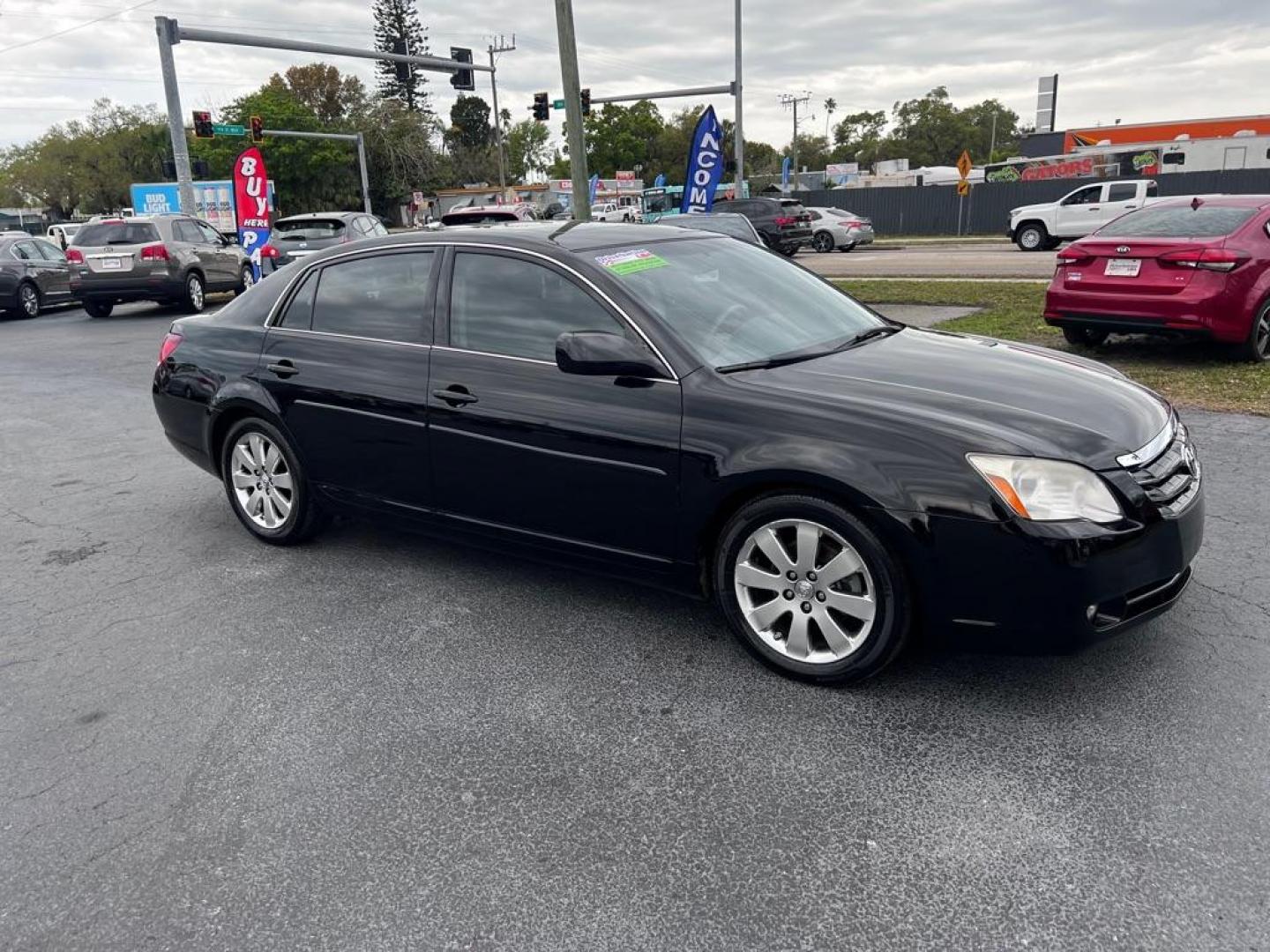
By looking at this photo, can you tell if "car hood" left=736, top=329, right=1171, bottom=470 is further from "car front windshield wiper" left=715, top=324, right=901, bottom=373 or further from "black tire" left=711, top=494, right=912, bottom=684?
"black tire" left=711, top=494, right=912, bottom=684

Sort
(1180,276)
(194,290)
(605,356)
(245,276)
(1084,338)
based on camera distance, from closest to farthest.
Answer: (605,356) → (1180,276) → (1084,338) → (194,290) → (245,276)

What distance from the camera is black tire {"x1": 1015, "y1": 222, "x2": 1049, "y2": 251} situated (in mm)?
27141

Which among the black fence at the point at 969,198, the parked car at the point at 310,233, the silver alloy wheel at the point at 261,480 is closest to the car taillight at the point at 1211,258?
the silver alloy wheel at the point at 261,480

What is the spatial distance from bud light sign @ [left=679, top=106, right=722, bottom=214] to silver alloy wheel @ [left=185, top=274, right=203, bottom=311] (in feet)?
28.3

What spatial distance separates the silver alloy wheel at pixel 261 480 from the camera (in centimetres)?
508

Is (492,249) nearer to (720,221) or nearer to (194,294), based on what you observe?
(720,221)

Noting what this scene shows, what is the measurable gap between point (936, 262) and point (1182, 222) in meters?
14.3

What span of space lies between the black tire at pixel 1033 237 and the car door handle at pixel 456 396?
87.0ft

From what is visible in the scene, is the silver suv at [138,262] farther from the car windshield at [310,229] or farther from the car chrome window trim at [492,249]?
the car chrome window trim at [492,249]

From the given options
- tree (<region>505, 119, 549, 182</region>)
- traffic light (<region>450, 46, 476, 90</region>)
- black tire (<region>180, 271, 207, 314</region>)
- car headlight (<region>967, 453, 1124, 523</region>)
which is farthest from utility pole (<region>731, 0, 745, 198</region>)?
tree (<region>505, 119, 549, 182</region>)

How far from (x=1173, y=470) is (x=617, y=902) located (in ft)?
7.94

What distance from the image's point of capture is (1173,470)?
11.3 ft

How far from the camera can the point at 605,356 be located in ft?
12.0

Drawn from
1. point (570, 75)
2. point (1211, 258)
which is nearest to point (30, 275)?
point (570, 75)
